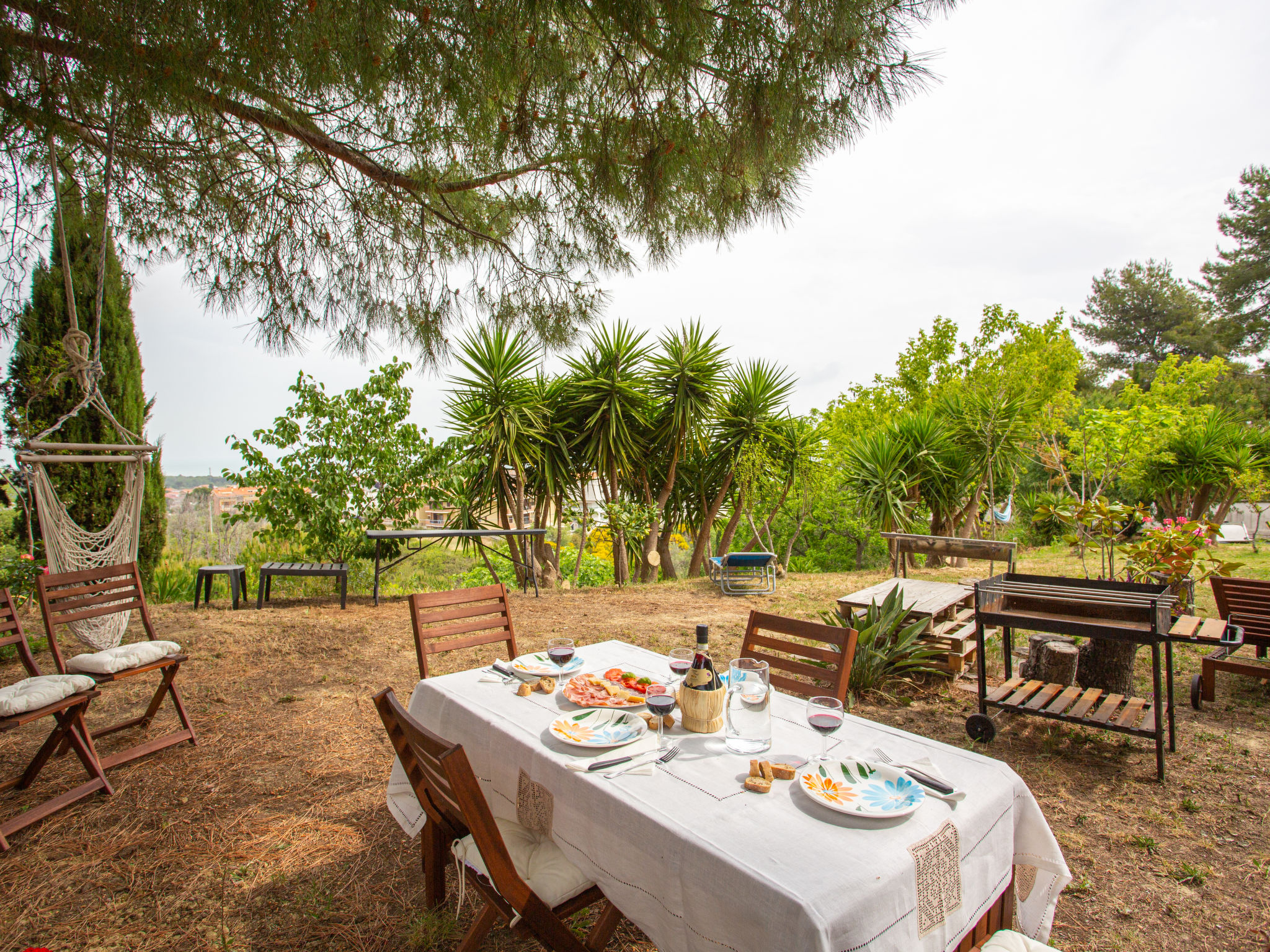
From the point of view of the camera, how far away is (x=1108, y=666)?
337 centimetres

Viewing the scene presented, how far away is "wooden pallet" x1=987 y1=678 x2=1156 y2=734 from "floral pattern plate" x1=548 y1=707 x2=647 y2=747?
7.06 feet

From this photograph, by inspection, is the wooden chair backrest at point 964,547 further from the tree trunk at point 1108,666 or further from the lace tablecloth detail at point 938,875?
the lace tablecloth detail at point 938,875

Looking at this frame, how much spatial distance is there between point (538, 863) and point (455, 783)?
0.52 m

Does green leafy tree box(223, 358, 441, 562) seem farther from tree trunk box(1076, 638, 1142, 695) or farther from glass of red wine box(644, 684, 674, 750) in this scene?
tree trunk box(1076, 638, 1142, 695)

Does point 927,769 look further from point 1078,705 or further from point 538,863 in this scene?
point 1078,705

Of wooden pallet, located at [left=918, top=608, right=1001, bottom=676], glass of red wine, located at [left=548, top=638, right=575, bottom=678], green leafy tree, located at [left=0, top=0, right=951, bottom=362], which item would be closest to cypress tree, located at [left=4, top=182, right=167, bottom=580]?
green leafy tree, located at [left=0, top=0, right=951, bottom=362]

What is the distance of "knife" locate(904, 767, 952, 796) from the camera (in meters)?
1.32

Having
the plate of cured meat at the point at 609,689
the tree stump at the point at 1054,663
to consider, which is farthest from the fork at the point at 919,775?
the tree stump at the point at 1054,663

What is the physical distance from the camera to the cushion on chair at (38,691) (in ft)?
7.50

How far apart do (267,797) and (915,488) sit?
9357 millimetres

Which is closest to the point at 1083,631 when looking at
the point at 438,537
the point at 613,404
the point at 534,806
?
the point at 534,806

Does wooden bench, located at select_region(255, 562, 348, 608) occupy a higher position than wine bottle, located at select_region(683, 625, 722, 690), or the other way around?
wine bottle, located at select_region(683, 625, 722, 690)

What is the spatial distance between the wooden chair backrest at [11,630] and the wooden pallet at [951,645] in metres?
4.58

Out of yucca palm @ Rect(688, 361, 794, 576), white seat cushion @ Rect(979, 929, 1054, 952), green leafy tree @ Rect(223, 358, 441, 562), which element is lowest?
white seat cushion @ Rect(979, 929, 1054, 952)
